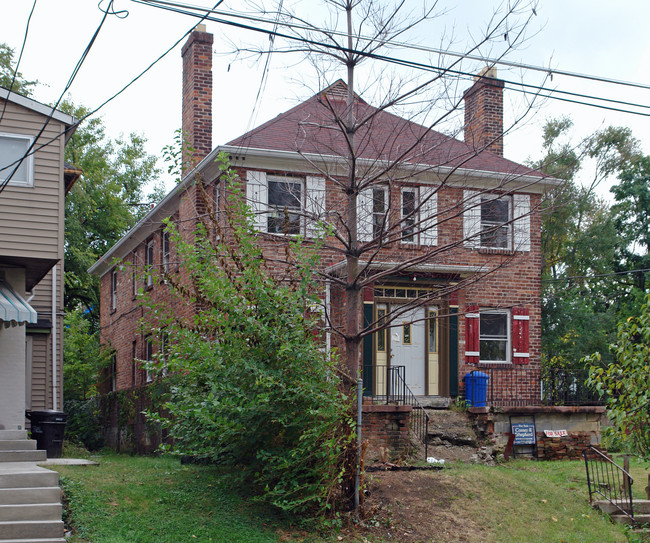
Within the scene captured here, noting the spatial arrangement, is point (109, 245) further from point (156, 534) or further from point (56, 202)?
point (156, 534)

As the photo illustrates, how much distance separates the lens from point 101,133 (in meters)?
34.1

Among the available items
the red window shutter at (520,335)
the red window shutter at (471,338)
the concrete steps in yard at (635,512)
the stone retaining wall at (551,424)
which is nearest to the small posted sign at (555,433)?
the stone retaining wall at (551,424)

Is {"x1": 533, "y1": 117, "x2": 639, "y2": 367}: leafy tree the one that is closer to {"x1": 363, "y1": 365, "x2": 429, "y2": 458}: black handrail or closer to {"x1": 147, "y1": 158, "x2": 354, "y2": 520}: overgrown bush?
{"x1": 363, "y1": 365, "x2": 429, "y2": 458}: black handrail

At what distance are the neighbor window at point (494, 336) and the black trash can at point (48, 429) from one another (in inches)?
377

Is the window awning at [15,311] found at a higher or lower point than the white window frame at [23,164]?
lower

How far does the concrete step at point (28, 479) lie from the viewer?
936cm

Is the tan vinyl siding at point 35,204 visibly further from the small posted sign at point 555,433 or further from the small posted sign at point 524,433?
the small posted sign at point 555,433

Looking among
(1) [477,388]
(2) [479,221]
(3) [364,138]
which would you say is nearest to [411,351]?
(1) [477,388]

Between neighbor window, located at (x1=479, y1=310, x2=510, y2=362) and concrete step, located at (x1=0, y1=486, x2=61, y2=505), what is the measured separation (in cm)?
1155

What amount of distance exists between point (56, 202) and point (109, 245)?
1800cm

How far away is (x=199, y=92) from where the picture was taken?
58.3 feet

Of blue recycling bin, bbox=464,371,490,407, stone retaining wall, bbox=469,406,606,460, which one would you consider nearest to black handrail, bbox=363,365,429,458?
stone retaining wall, bbox=469,406,606,460

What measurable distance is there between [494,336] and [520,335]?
60 cm

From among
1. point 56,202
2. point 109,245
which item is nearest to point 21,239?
point 56,202
